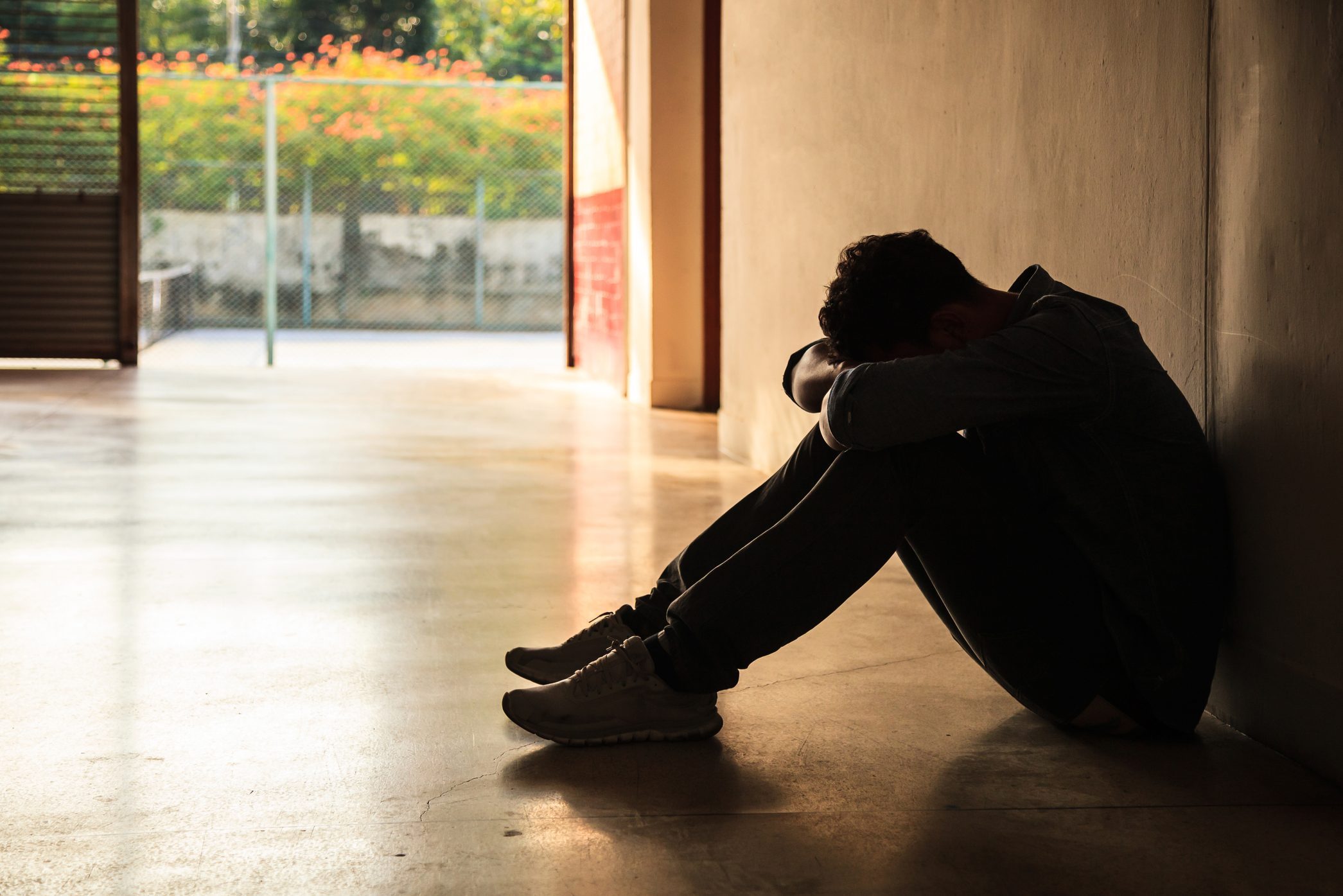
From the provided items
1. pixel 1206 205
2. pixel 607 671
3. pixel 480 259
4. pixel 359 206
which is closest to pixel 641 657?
pixel 607 671

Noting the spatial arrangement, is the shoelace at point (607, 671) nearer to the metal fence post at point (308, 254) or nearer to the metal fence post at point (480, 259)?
the metal fence post at point (480, 259)

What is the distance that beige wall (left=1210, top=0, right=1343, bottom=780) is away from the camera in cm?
198

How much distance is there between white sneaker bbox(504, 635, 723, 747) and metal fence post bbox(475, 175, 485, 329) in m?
13.5

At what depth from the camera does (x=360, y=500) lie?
4.68 meters

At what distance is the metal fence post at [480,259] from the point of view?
15750 mm

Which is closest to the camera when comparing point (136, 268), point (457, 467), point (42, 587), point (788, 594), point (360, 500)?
point (788, 594)

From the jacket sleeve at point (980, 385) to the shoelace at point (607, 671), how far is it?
486 mm

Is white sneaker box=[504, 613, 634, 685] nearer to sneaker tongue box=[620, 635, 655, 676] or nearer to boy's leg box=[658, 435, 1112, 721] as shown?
sneaker tongue box=[620, 635, 655, 676]

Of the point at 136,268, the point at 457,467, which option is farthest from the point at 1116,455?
the point at 136,268

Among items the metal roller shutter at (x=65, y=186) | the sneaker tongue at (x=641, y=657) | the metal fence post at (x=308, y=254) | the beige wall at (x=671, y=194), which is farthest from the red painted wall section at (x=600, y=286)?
the sneaker tongue at (x=641, y=657)

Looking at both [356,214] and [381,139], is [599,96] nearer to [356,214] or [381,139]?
[356,214]

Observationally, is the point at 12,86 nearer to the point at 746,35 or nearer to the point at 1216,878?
the point at 746,35

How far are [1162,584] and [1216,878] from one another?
434 millimetres

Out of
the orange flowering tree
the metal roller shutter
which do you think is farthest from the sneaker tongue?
the orange flowering tree
